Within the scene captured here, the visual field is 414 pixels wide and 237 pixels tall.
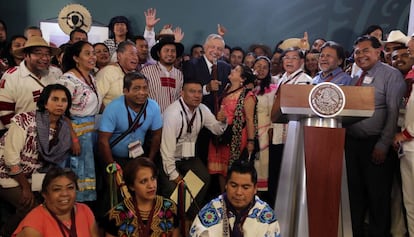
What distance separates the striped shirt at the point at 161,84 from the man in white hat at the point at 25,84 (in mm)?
897

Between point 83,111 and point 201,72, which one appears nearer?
point 83,111

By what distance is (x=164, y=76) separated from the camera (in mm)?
3906

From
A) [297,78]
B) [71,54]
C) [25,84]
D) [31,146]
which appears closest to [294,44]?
[297,78]

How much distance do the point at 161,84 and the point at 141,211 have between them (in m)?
1.71

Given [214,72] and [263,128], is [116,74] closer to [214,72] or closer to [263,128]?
[214,72]

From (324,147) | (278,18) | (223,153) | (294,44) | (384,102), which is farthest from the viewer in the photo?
(278,18)

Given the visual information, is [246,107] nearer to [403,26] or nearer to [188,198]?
[188,198]

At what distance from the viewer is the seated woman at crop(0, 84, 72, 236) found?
279cm

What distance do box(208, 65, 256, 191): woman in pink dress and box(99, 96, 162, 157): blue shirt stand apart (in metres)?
0.71

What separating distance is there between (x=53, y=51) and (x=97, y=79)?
0.41 meters

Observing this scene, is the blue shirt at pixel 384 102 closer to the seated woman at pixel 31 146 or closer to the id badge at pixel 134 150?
the id badge at pixel 134 150

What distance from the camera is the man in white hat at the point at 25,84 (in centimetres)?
322

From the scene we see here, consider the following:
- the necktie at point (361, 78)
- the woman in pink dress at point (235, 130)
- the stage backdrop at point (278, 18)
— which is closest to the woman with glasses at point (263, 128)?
the woman in pink dress at point (235, 130)

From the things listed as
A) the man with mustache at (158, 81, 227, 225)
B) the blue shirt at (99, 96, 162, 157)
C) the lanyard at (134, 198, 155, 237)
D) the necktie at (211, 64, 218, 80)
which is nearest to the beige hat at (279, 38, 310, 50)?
the necktie at (211, 64, 218, 80)
